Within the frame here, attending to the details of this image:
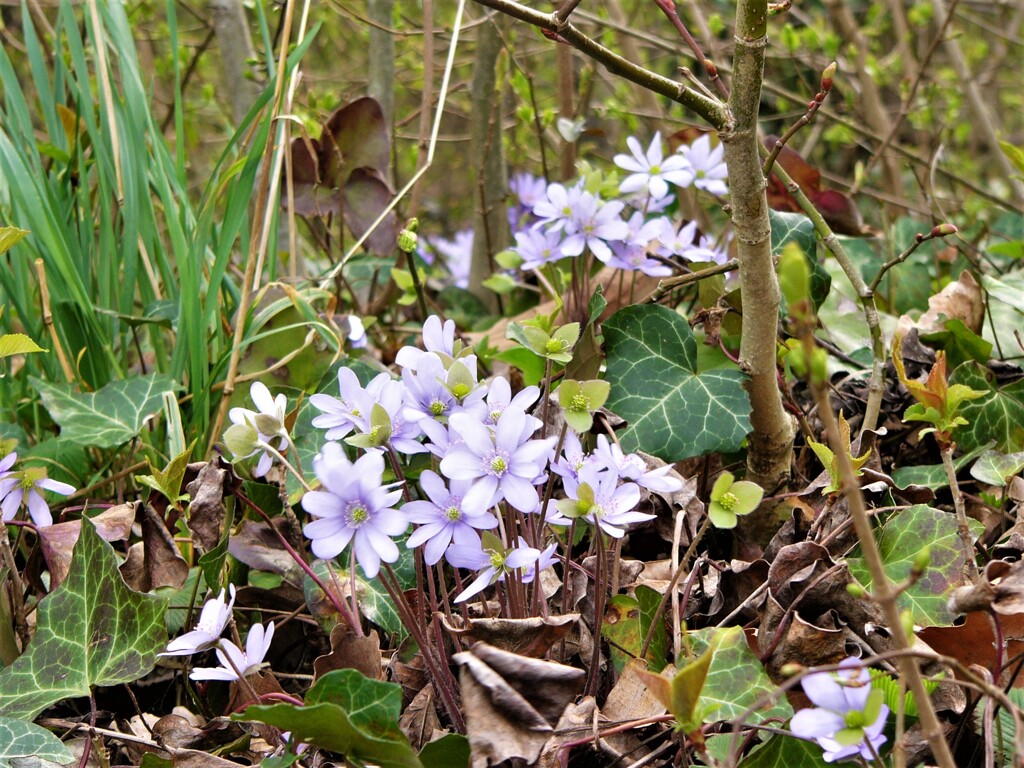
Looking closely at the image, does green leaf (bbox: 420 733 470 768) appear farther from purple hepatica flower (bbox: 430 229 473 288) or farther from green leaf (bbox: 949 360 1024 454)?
purple hepatica flower (bbox: 430 229 473 288)

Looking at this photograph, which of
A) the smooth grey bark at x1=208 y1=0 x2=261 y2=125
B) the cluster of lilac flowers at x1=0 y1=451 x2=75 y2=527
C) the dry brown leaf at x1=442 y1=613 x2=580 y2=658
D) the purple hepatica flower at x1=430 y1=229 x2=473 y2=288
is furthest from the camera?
the purple hepatica flower at x1=430 y1=229 x2=473 y2=288

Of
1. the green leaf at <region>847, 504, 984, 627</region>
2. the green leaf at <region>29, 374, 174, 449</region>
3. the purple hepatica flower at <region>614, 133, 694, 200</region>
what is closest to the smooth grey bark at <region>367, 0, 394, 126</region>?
the purple hepatica flower at <region>614, 133, 694, 200</region>

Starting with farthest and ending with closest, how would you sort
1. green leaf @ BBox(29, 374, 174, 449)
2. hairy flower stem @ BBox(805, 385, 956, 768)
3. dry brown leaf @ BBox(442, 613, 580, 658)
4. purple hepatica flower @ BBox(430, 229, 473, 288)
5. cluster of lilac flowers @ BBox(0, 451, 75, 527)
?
purple hepatica flower @ BBox(430, 229, 473, 288) → green leaf @ BBox(29, 374, 174, 449) → cluster of lilac flowers @ BBox(0, 451, 75, 527) → dry brown leaf @ BBox(442, 613, 580, 658) → hairy flower stem @ BBox(805, 385, 956, 768)

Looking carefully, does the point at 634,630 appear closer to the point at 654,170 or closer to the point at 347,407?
the point at 347,407

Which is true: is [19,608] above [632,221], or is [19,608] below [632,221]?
below

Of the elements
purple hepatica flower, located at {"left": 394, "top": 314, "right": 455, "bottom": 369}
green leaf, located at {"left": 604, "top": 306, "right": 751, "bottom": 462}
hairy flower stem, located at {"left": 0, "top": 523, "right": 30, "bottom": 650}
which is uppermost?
purple hepatica flower, located at {"left": 394, "top": 314, "right": 455, "bottom": 369}

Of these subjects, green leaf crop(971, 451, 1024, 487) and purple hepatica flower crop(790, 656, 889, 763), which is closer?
purple hepatica flower crop(790, 656, 889, 763)

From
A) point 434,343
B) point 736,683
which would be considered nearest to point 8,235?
point 434,343

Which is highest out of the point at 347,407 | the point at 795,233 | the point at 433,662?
the point at 795,233
